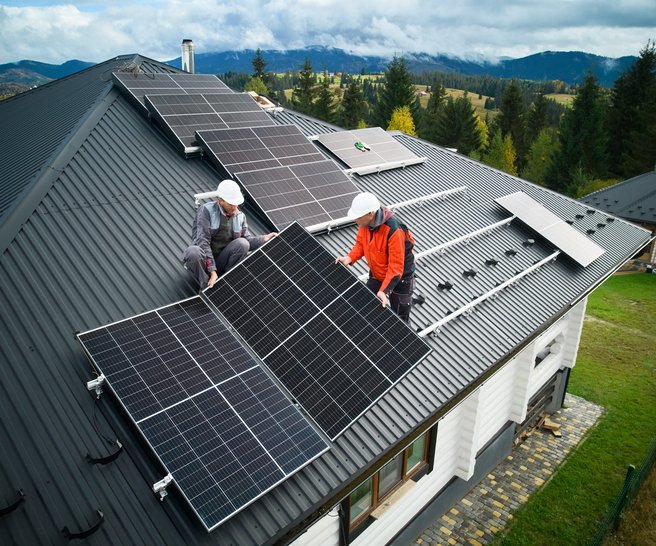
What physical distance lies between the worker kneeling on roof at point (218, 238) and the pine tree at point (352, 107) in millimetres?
67299

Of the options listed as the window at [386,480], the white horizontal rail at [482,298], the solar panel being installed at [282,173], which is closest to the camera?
the window at [386,480]

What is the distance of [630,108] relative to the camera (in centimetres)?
6175

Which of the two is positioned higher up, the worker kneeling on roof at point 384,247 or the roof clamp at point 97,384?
the worker kneeling on roof at point 384,247

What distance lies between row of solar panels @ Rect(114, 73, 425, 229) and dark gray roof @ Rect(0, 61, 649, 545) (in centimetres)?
59

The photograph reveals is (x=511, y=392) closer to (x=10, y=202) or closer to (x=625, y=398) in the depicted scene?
(x=625, y=398)

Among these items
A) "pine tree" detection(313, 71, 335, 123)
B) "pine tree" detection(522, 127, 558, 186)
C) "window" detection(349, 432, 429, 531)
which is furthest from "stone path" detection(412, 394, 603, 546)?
"pine tree" detection(313, 71, 335, 123)

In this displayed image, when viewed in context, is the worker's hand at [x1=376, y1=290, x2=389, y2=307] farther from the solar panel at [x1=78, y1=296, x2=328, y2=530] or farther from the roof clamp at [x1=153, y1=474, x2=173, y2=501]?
the roof clamp at [x1=153, y1=474, x2=173, y2=501]

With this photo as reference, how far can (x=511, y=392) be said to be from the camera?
14.1 m

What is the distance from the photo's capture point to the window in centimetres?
931

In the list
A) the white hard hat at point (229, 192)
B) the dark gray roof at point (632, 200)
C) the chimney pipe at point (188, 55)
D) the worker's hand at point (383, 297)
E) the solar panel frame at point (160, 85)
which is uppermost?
the chimney pipe at point (188, 55)

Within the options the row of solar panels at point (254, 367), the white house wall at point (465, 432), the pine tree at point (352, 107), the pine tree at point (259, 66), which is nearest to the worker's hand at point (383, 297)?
the row of solar panels at point (254, 367)

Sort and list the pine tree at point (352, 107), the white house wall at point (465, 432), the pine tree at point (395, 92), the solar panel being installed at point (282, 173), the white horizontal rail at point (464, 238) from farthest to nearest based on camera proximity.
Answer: the pine tree at point (352, 107) → the pine tree at point (395, 92) → the white horizontal rail at point (464, 238) → the solar panel being installed at point (282, 173) → the white house wall at point (465, 432)

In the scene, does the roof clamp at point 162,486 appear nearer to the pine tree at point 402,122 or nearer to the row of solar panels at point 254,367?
the row of solar panels at point 254,367

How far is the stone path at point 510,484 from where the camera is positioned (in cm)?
1284
